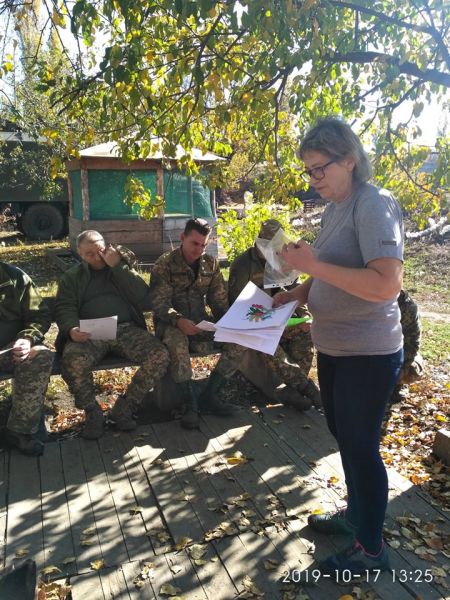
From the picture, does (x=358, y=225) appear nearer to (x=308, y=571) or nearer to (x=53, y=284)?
(x=308, y=571)

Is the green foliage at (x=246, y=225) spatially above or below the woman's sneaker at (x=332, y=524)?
above

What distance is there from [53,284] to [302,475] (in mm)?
7560

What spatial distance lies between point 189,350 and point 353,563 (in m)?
2.19

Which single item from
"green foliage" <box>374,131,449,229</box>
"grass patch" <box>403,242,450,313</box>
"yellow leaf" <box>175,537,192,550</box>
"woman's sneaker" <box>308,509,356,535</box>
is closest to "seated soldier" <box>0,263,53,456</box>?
"yellow leaf" <box>175,537,192,550</box>

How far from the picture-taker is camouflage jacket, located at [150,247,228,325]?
14.0 feet

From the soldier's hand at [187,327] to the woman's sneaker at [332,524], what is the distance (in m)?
1.76

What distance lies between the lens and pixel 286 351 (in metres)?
4.59

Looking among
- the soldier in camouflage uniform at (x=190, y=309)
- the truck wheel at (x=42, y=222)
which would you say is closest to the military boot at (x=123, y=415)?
the soldier in camouflage uniform at (x=190, y=309)

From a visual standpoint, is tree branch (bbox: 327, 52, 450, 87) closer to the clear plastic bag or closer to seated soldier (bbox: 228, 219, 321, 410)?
the clear plastic bag

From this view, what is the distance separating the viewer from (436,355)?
620cm

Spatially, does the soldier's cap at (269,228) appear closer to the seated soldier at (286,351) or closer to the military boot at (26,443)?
the seated soldier at (286,351)

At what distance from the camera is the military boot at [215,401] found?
415cm

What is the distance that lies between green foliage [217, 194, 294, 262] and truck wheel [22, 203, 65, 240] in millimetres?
9672

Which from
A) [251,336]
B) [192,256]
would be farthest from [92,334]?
[251,336]
